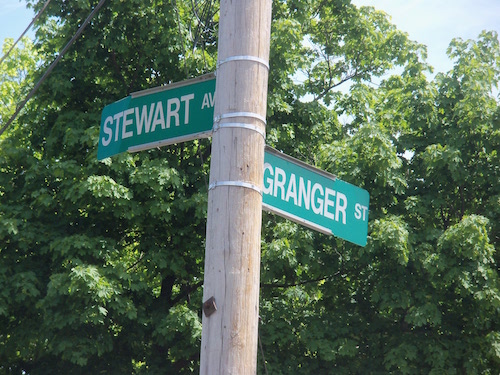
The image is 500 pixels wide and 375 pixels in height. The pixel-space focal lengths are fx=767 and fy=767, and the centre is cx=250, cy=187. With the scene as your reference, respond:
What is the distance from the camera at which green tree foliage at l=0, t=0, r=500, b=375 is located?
14281 millimetres

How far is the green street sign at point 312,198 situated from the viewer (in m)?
4.29

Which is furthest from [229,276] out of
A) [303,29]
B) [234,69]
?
[303,29]

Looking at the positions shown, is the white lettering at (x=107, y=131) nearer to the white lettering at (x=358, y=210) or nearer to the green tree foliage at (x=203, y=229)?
the white lettering at (x=358, y=210)

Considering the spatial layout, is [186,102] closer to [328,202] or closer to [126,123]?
[126,123]

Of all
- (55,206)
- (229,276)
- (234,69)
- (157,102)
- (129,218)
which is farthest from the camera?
(55,206)

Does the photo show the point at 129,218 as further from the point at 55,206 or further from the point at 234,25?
the point at 234,25

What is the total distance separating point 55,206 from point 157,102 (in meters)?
11.7

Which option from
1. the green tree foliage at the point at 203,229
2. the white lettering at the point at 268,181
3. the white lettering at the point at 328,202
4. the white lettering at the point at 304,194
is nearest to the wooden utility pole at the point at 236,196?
the white lettering at the point at 268,181

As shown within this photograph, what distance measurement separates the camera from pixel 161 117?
4527 millimetres

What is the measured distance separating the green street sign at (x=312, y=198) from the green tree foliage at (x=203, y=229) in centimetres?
937

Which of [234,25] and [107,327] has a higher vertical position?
[107,327]

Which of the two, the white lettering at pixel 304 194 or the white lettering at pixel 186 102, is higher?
the white lettering at pixel 186 102

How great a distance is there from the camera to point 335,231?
15.2 feet

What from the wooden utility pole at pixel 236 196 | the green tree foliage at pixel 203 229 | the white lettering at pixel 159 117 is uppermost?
the green tree foliage at pixel 203 229
